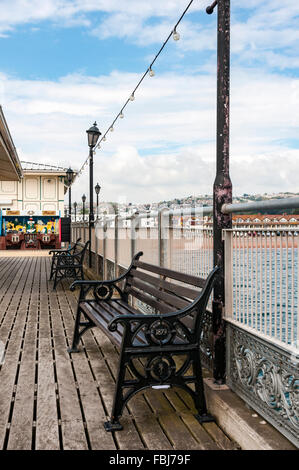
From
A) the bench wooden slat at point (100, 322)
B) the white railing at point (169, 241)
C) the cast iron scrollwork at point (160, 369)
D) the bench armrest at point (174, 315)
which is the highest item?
the white railing at point (169, 241)

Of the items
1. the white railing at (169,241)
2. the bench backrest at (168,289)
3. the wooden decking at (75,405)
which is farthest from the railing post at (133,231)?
the bench backrest at (168,289)

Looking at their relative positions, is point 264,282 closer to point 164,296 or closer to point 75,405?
point 164,296

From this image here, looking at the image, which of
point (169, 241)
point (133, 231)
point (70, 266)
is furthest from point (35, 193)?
point (169, 241)

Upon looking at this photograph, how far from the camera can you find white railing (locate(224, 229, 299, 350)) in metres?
2.47

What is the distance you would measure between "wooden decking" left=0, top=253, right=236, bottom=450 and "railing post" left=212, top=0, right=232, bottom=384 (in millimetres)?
500

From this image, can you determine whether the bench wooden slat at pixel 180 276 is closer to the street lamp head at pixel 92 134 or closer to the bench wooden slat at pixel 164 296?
the bench wooden slat at pixel 164 296

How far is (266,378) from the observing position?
2709 millimetres

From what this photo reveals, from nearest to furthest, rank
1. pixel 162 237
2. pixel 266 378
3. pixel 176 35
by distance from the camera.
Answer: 1. pixel 266 378
2. pixel 162 237
3. pixel 176 35

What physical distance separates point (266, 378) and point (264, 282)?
0.54 metres

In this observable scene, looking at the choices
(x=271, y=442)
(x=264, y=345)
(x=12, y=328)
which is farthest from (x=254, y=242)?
(x=12, y=328)

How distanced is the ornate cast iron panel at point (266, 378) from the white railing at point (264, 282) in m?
0.08

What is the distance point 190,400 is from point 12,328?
3.00 meters

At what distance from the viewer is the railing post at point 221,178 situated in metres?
3.27
